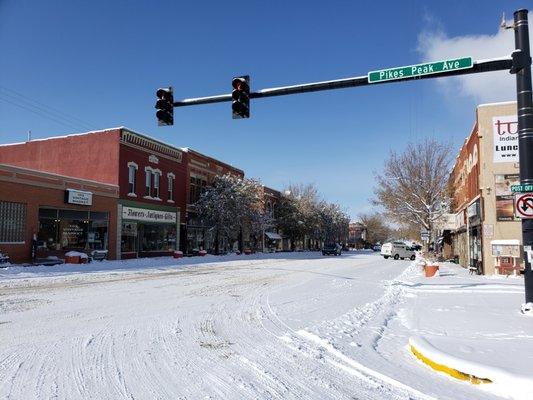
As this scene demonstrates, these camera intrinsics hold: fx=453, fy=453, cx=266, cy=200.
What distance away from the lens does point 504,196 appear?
23.7m

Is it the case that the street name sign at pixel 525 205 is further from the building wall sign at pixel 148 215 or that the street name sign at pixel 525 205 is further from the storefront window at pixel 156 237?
the storefront window at pixel 156 237

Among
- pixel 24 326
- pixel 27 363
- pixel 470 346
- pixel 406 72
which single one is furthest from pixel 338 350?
pixel 406 72

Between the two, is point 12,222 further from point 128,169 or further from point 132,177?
point 132,177

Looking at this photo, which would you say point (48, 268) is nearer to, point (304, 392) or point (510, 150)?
point (304, 392)

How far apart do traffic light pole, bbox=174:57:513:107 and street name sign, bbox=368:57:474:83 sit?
95 millimetres

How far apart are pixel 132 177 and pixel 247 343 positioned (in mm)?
30484

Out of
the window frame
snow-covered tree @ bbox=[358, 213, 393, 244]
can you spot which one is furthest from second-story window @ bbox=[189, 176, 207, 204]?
snow-covered tree @ bbox=[358, 213, 393, 244]

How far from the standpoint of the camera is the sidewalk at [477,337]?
218 inches

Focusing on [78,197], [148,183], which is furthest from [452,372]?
[148,183]

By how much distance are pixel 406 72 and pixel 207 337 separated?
846 cm

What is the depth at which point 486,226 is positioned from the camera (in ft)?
77.9

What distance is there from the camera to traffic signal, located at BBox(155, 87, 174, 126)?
14.4 m

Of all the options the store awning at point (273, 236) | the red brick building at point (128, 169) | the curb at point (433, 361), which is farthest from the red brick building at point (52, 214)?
the store awning at point (273, 236)

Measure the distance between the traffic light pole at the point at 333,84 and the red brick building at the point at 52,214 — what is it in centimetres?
1601
